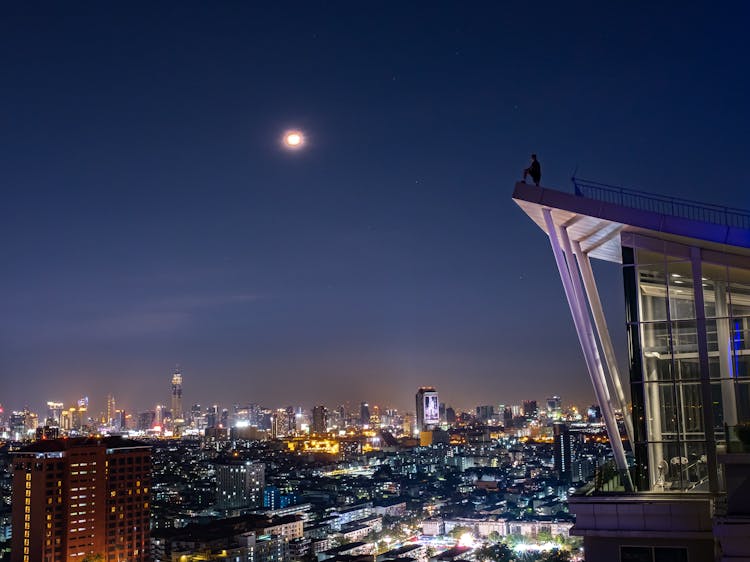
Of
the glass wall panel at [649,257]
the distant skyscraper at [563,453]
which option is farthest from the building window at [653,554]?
the distant skyscraper at [563,453]

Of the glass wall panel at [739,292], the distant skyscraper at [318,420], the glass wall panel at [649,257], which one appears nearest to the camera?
the glass wall panel at [739,292]

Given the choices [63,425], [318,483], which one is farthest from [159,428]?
[318,483]

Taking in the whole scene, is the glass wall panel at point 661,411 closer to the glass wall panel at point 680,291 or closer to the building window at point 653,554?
the glass wall panel at point 680,291

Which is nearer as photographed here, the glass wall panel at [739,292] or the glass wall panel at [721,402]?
the glass wall panel at [721,402]

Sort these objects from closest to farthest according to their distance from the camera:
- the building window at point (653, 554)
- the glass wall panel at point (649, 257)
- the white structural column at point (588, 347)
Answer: the building window at point (653, 554) → the glass wall panel at point (649, 257) → the white structural column at point (588, 347)

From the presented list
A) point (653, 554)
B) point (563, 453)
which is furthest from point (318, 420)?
point (653, 554)

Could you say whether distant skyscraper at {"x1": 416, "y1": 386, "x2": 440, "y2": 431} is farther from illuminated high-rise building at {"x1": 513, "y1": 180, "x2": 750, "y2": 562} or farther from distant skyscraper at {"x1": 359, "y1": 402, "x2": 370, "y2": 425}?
illuminated high-rise building at {"x1": 513, "y1": 180, "x2": 750, "y2": 562}

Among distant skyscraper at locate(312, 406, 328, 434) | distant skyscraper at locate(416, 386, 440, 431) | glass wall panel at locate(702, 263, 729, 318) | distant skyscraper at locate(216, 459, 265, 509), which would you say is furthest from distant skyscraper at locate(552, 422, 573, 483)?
glass wall panel at locate(702, 263, 729, 318)
